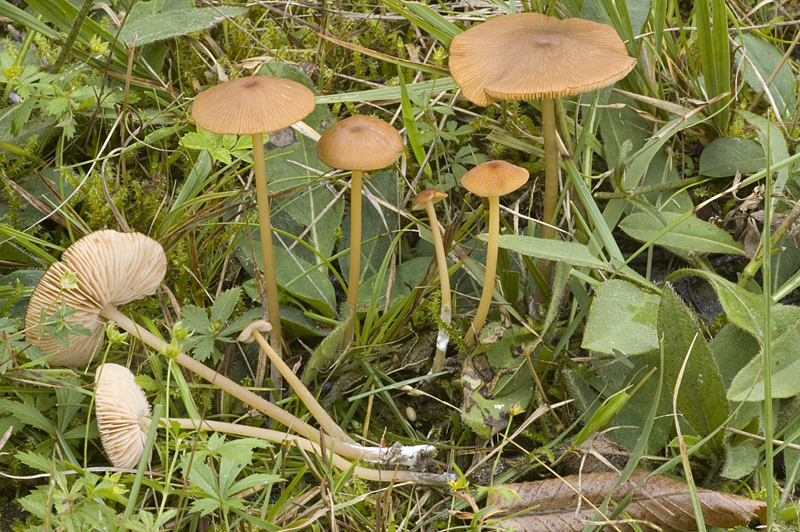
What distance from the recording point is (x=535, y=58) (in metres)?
1.72

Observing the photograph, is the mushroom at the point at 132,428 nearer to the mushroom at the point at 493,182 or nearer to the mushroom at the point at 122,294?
the mushroom at the point at 122,294

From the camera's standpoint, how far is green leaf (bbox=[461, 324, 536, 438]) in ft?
6.13

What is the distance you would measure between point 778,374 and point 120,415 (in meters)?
1.67

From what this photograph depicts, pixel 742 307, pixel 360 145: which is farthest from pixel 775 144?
pixel 360 145

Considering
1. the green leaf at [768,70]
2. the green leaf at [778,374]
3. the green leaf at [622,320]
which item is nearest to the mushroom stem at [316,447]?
the green leaf at [622,320]

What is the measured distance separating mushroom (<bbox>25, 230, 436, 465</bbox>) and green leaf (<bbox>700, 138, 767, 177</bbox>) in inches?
55.6

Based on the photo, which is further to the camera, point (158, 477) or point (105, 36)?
point (105, 36)

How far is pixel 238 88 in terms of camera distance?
1.73 metres

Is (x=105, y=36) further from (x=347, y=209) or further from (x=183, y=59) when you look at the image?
(x=347, y=209)

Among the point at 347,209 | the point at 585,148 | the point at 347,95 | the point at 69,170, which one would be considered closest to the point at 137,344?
the point at 69,170

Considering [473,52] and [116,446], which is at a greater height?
[473,52]

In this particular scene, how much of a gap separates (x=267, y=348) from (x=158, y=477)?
1.49 feet

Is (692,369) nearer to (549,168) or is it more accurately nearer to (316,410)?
(549,168)

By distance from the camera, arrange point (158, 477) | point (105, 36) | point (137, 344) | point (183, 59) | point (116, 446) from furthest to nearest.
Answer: point (183, 59)
point (105, 36)
point (137, 344)
point (158, 477)
point (116, 446)
